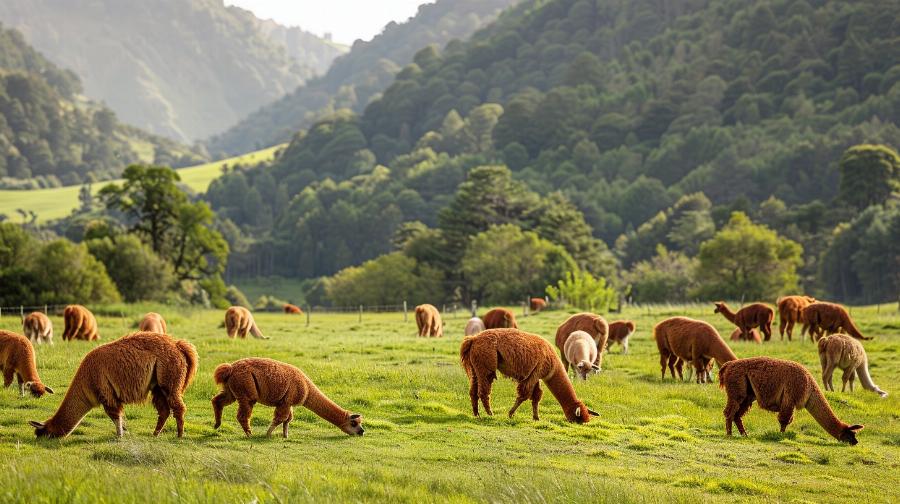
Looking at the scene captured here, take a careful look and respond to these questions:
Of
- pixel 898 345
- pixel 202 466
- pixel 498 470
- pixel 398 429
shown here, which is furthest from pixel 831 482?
pixel 898 345

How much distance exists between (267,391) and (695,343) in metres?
12.6

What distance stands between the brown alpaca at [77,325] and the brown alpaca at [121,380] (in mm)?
18582

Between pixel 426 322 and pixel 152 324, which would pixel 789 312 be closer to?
pixel 426 322

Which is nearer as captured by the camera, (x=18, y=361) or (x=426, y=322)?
(x=18, y=361)

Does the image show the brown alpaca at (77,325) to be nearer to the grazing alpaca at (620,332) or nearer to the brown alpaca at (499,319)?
the brown alpaca at (499,319)

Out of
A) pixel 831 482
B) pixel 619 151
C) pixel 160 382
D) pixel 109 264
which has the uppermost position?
pixel 619 151

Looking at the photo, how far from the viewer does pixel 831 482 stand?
1546 cm

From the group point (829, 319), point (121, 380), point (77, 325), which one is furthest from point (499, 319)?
point (121, 380)

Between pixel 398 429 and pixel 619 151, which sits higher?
pixel 619 151

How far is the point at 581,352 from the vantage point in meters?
25.4

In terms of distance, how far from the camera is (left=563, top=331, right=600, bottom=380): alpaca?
81.4ft

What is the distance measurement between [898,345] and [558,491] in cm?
2462

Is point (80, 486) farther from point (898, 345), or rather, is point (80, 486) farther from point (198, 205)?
point (198, 205)

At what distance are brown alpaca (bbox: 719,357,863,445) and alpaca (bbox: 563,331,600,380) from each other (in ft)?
20.3
